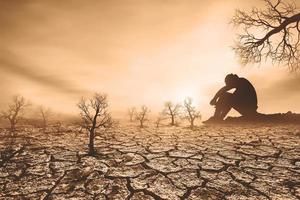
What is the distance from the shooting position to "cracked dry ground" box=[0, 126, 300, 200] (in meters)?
4.15

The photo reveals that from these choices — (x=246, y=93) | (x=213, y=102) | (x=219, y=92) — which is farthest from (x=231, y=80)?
(x=213, y=102)

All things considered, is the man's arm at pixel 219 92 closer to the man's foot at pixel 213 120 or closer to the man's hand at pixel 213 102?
the man's hand at pixel 213 102

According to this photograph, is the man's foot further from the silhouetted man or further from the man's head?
the man's head

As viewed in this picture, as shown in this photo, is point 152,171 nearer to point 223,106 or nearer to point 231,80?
point 223,106

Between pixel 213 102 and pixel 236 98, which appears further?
pixel 213 102

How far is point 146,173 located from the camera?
16.2ft

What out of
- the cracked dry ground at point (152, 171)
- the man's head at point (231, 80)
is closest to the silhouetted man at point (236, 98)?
the man's head at point (231, 80)

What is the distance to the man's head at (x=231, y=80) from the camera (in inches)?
604

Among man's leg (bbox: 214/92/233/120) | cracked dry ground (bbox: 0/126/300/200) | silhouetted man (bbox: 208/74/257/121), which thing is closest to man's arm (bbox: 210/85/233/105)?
silhouetted man (bbox: 208/74/257/121)

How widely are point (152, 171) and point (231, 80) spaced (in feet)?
38.1

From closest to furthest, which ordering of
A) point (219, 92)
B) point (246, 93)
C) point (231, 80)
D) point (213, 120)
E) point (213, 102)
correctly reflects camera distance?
point (213, 120) → point (246, 93) → point (213, 102) → point (219, 92) → point (231, 80)

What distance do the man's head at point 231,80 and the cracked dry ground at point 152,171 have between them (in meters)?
8.09

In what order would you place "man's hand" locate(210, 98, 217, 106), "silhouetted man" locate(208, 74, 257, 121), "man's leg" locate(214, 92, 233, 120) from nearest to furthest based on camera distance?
"silhouetted man" locate(208, 74, 257, 121) → "man's leg" locate(214, 92, 233, 120) → "man's hand" locate(210, 98, 217, 106)

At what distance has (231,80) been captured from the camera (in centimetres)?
1542
